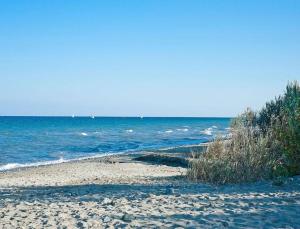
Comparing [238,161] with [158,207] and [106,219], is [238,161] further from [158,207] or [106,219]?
[106,219]

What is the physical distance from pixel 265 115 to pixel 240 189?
1220cm

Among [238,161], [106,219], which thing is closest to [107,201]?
[106,219]

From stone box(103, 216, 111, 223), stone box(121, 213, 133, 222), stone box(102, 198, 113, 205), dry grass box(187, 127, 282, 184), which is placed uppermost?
dry grass box(187, 127, 282, 184)

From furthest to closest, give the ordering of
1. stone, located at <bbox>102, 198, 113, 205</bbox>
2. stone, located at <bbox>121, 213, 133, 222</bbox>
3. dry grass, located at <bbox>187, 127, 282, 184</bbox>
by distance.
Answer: dry grass, located at <bbox>187, 127, 282, 184</bbox> → stone, located at <bbox>102, 198, 113, 205</bbox> → stone, located at <bbox>121, 213, 133, 222</bbox>

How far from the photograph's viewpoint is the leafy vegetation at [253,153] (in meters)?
13.3

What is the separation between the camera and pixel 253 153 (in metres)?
13.4

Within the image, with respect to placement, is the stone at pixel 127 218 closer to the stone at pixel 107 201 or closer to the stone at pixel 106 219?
the stone at pixel 106 219

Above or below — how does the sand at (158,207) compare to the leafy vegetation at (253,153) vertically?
below

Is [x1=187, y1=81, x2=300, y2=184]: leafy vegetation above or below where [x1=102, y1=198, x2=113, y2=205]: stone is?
above

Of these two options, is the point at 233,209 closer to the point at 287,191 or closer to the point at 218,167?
the point at 287,191

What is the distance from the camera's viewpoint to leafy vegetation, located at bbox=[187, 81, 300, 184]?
13305mm

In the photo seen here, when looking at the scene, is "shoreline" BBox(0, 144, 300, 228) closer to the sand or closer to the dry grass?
the sand

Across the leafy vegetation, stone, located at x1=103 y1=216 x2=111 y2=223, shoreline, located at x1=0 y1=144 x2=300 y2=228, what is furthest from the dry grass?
stone, located at x1=103 y1=216 x2=111 y2=223

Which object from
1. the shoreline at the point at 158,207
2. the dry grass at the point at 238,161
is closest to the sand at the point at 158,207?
the shoreline at the point at 158,207
